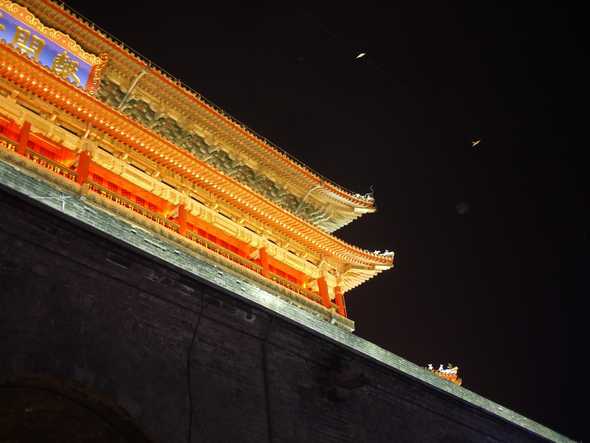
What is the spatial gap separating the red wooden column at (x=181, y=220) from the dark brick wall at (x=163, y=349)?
4093 mm

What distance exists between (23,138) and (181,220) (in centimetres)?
369

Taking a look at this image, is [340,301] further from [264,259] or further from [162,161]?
[162,161]

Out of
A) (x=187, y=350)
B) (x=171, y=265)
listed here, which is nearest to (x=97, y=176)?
(x=171, y=265)

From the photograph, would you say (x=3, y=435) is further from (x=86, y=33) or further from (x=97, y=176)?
(x=86, y=33)

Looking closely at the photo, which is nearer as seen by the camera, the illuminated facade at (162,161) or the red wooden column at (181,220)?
the illuminated facade at (162,161)

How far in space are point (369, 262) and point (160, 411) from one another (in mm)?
10008

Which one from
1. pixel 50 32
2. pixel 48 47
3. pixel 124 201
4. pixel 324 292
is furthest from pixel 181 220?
pixel 50 32

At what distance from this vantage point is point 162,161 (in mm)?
12750

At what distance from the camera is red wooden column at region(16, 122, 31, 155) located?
10484mm

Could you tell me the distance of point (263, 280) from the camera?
13.6 metres

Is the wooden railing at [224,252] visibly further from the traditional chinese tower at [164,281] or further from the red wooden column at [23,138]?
the red wooden column at [23,138]

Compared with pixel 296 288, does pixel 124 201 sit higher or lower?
higher

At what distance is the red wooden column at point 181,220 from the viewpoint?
500 inches

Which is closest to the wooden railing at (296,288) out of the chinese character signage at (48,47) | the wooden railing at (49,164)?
the wooden railing at (49,164)
